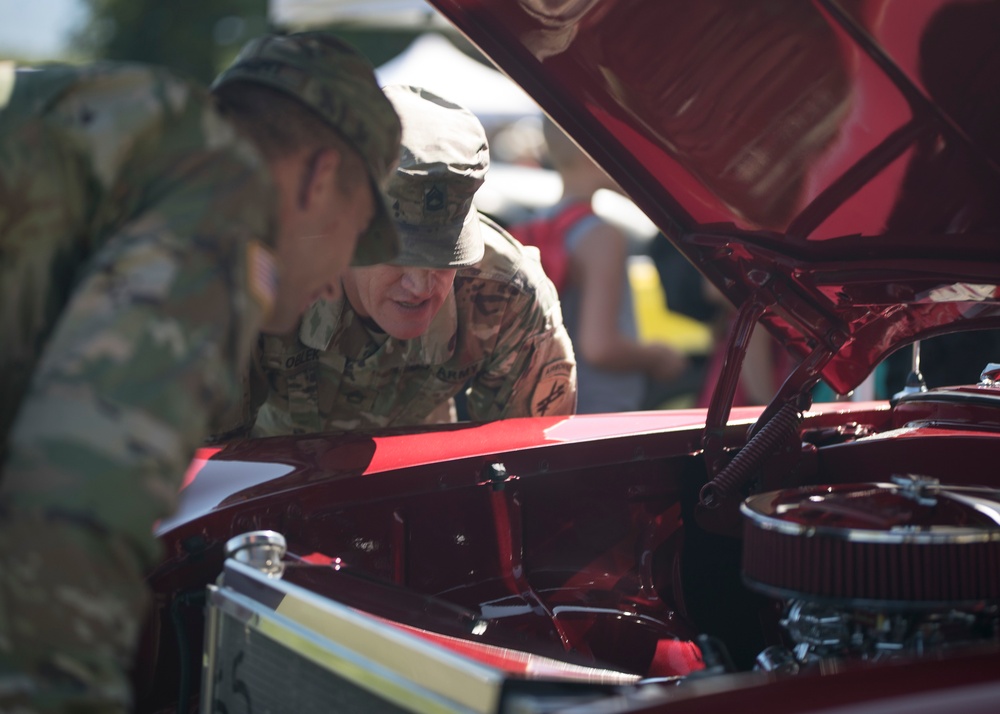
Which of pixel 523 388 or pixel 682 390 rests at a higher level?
pixel 523 388

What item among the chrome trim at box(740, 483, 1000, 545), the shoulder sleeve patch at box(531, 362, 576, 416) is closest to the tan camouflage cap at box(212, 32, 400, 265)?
the chrome trim at box(740, 483, 1000, 545)

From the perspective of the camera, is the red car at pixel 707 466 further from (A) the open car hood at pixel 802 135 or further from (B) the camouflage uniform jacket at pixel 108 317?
(B) the camouflage uniform jacket at pixel 108 317

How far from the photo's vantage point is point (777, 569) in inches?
54.7

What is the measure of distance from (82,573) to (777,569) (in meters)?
0.82

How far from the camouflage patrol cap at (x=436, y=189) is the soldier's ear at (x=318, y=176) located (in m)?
0.89

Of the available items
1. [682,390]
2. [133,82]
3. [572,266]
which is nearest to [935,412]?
[133,82]

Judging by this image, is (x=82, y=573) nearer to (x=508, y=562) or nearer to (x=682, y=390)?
(x=508, y=562)

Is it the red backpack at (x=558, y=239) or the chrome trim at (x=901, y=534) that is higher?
the chrome trim at (x=901, y=534)

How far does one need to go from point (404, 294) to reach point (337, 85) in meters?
0.98

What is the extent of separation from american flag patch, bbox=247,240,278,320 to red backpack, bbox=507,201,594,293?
8.67ft

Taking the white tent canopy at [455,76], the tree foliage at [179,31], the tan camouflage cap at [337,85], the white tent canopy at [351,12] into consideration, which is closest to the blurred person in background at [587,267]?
the tan camouflage cap at [337,85]

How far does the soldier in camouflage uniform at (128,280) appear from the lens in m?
0.95

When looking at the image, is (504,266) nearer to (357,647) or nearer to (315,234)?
(315,234)

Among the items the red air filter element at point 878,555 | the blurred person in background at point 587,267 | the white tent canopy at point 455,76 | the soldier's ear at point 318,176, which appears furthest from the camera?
the white tent canopy at point 455,76
